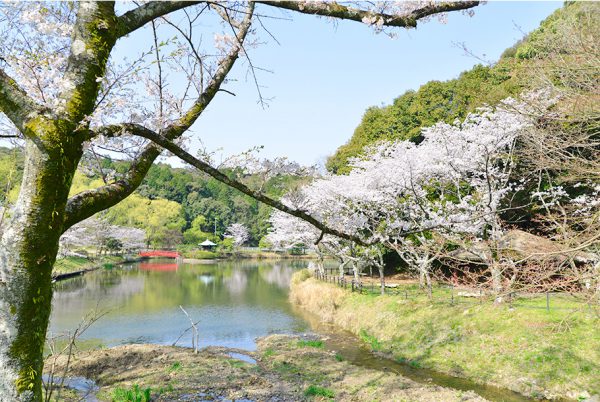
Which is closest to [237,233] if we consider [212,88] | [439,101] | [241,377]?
[439,101]

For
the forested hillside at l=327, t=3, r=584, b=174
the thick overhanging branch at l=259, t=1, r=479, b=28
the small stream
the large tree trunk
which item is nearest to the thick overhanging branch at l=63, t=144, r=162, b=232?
the large tree trunk

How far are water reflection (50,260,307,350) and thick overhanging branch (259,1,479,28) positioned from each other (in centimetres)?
903

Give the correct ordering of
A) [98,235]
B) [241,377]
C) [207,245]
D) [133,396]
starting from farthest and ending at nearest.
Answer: [207,245]
[98,235]
[241,377]
[133,396]

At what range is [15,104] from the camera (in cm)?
248

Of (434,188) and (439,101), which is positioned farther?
(439,101)

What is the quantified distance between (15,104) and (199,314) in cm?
1833

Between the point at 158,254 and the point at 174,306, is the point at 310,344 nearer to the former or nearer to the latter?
the point at 174,306

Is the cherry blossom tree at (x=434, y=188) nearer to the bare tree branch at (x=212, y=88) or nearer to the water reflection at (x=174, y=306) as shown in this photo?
the water reflection at (x=174, y=306)

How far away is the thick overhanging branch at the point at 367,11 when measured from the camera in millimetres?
2863

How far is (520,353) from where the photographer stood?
10.1 m

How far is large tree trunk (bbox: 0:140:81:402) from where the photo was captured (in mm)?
2320

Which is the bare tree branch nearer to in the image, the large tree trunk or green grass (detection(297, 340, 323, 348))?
the large tree trunk

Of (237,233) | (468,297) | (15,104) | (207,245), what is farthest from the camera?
(237,233)

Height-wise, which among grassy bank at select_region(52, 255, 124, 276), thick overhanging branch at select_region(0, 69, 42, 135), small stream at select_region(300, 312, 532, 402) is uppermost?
thick overhanging branch at select_region(0, 69, 42, 135)
